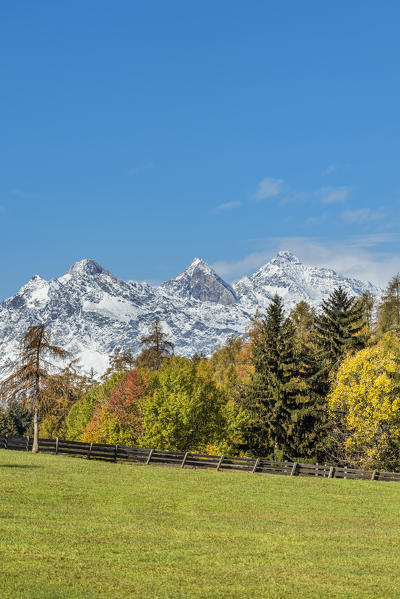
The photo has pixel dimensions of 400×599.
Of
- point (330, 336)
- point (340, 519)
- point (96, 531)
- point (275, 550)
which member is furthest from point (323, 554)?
point (330, 336)

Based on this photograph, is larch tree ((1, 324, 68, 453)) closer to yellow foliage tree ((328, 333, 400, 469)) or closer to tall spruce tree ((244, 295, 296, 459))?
tall spruce tree ((244, 295, 296, 459))

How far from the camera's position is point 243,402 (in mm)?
58688

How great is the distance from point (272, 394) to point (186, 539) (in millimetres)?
38226

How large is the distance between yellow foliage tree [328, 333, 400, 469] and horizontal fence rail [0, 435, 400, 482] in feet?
24.3

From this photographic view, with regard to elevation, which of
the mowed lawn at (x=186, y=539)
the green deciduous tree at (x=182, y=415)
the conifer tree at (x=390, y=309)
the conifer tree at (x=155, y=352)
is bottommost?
the mowed lawn at (x=186, y=539)

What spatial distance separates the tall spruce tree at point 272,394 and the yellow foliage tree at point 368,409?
4.33 metres

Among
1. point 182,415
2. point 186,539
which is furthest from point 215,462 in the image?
point 186,539

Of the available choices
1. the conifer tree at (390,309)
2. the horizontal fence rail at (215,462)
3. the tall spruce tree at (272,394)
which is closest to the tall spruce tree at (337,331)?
the tall spruce tree at (272,394)

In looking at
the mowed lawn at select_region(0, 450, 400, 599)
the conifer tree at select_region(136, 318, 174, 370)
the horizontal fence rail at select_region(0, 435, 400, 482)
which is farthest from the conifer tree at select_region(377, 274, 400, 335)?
the mowed lawn at select_region(0, 450, 400, 599)

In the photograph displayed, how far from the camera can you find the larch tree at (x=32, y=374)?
51.2 metres

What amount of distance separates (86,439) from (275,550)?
6495 cm

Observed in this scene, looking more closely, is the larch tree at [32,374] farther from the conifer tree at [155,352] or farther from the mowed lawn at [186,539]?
the conifer tree at [155,352]

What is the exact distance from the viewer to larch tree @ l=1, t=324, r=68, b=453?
51.2 metres

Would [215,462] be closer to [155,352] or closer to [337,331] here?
[337,331]
